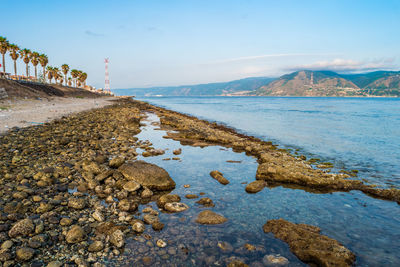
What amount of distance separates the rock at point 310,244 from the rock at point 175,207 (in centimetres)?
298

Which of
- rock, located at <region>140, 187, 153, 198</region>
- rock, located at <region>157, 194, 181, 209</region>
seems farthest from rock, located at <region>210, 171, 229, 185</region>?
rock, located at <region>140, 187, 153, 198</region>

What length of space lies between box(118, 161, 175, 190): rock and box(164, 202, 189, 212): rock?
1693mm

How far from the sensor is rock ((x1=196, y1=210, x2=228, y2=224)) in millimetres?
7253

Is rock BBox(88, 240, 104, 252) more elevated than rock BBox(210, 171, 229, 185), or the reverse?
rock BBox(88, 240, 104, 252)

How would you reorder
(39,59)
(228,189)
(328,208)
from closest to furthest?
(328,208) → (228,189) → (39,59)

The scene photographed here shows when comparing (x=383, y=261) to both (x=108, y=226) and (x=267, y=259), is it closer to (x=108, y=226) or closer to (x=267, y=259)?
(x=267, y=259)

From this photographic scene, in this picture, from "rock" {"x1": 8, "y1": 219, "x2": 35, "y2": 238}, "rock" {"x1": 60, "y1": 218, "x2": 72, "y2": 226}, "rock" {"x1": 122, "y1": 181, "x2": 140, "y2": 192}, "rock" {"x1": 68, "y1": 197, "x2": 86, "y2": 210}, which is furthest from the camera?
"rock" {"x1": 122, "y1": 181, "x2": 140, "y2": 192}

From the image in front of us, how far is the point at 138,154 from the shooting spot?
14953mm

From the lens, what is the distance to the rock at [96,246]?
5371 millimetres

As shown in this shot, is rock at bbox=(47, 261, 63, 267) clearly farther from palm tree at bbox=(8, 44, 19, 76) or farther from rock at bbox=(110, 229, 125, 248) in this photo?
palm tree at bbox=(8, 44, 19, 76)

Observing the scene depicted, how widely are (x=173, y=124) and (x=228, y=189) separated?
20.8 metres

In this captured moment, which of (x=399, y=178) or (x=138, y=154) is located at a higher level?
(x=138, y=154)

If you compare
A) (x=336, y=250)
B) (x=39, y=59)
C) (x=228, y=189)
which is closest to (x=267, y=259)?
(x=336, y=250)

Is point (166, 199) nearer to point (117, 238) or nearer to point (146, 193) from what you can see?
point (146, 193)
